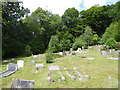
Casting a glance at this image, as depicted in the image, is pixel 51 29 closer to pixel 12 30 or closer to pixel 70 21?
pixel 70 21

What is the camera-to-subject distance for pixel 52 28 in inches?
1281

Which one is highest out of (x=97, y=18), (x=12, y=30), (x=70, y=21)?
(x=97, y=18)

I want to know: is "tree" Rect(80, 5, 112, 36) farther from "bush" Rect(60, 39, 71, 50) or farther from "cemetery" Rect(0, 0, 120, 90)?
"bush" Rect(60, 39, 71, 50)

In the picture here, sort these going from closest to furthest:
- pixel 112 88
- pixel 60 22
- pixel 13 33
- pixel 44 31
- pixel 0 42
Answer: pixel 112 88, pixel 0 42, pixel 13 33, pixel 44 31, pixel 60 22

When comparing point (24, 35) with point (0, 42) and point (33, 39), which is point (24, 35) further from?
point (0, 42)

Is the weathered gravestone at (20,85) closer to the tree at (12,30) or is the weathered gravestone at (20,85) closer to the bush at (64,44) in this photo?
the tree at (12,30)

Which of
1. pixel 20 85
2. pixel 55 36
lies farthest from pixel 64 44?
pixel 20 85

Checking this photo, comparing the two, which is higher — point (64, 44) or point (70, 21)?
point (70, 21)

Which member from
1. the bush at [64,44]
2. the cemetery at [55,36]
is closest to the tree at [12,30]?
the cemetery at [55,36]

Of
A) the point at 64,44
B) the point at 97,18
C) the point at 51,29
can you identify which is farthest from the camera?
the point at 97,18

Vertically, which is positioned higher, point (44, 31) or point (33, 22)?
point (33, 22)

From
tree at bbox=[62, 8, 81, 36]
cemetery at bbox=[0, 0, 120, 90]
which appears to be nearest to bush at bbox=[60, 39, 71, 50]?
cemetery at bbox=[0, 0, 120, 90]

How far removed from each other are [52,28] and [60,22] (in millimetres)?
3534

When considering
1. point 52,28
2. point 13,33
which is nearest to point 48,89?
point 13,33
